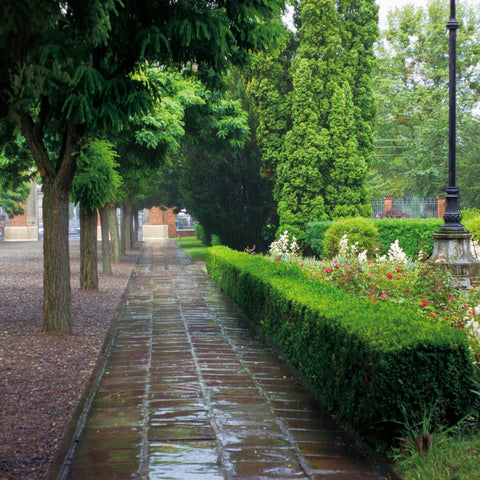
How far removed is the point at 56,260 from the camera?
7746 millimetres

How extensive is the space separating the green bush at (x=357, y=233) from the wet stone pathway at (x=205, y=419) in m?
→ 8.90

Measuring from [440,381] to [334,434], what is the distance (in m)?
0.98

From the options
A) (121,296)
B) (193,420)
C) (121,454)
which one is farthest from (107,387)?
(121,296)

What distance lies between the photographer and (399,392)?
3.82 metres

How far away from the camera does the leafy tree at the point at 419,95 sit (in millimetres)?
33406

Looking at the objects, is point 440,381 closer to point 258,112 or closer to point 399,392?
point 399,392

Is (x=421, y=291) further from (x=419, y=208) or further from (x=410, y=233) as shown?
(x=419, y=208)

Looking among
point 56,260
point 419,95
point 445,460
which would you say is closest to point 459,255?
point 56,260

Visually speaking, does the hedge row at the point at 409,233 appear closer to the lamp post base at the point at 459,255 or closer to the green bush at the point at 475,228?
the green bush at the point at 475,228

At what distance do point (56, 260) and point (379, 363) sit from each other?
206 inches

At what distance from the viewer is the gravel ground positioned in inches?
157

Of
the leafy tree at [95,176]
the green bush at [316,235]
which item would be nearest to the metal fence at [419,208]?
the green bush at [316,235]

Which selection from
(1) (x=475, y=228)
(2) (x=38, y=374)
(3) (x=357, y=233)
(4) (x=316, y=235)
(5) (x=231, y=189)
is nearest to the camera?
(2) (x=38, y=374)

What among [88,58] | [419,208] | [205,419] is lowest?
[205,419]
